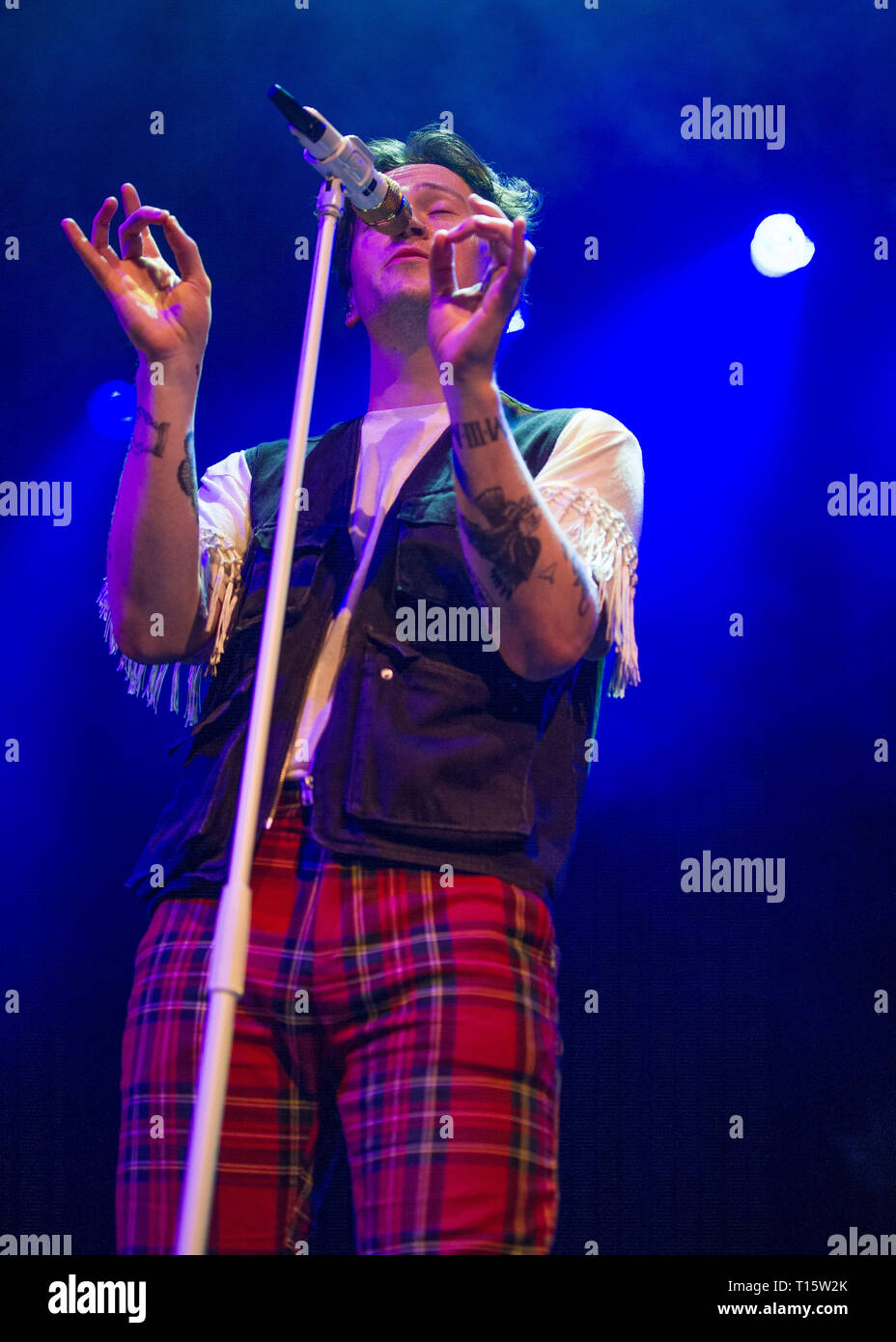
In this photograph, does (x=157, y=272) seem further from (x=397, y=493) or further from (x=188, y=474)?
(x=397, y=493)

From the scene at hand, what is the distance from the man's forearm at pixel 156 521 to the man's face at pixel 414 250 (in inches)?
13.5

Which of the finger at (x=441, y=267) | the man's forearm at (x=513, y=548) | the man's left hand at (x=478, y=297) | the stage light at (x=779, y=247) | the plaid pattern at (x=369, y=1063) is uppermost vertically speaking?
the stage light at (x=779, y=247)

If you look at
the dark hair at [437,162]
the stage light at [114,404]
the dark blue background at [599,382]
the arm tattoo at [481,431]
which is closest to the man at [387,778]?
the arm tattoo at [481,431]

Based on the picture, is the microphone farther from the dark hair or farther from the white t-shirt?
the dark hair

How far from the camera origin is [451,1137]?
117 cm

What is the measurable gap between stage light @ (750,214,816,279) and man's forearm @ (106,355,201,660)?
1.41m

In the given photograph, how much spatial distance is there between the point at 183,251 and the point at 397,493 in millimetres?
367

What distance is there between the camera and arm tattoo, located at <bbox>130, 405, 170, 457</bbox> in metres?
1.41

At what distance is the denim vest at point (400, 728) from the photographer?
1.31 meters

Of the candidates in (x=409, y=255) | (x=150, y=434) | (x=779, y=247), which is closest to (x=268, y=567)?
(x=150, y=434)

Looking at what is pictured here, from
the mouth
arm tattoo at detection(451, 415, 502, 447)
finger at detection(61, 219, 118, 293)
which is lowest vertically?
arm tattoo at detection(451, 415, 502, 447)

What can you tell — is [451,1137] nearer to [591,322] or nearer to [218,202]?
[591,322]

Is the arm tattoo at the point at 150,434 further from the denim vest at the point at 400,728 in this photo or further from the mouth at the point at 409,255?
the mouth at the point at 409,255

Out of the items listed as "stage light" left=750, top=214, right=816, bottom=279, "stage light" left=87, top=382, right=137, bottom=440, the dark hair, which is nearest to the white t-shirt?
the dark hair
